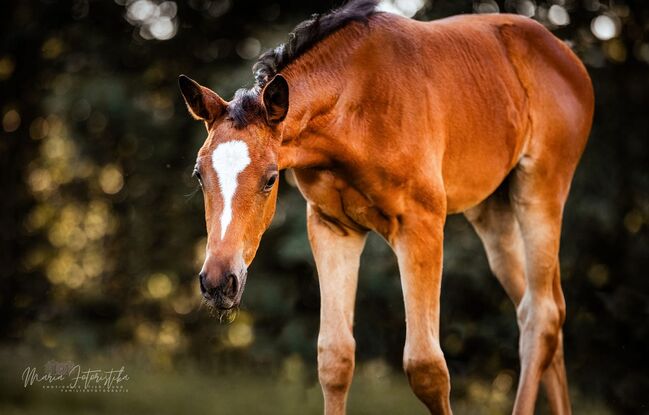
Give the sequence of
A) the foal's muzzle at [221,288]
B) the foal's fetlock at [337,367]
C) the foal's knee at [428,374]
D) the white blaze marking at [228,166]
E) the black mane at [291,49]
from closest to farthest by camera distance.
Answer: the foal's muzzle at [221,288] < the white blaze marking at [228,166] < the black mane at [291,49] < the foal's knee at [428,374] < the foal's fetlock at [337,367]

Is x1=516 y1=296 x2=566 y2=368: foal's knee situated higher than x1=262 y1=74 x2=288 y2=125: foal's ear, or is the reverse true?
x1=262 y1=74 x2=288 y2=125: foal's ear

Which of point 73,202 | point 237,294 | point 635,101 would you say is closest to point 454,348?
point 635,101

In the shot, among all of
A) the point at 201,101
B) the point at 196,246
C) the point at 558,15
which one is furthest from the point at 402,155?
the point at 196,246

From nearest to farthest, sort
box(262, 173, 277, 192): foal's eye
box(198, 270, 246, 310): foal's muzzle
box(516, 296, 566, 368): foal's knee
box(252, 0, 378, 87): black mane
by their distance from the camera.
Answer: box(198, 270, 246, 310): foal's muzzle, box(262, 173, 277, 192): foal's eye, box(252, 0, 378, 87): black mane, box(516, 296, 566, 368): foal's knee

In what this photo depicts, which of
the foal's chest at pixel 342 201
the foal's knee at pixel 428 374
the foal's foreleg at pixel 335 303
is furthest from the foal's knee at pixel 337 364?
the foal's chest at pixel 342 201

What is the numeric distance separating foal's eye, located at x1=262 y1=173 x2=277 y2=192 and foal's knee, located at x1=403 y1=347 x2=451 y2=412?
132 centimetres

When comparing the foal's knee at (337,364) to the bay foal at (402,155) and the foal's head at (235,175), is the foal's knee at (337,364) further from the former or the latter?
the foal's head at (235,175)

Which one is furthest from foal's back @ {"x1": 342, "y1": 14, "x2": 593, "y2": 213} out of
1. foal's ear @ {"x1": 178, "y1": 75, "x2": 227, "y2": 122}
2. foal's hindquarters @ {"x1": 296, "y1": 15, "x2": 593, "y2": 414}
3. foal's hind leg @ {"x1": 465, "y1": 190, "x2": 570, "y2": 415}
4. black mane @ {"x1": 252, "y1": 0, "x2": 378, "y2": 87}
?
foal's ear @ {"x1": 178, "y1": 75, "x2": 227, "y2": 122}

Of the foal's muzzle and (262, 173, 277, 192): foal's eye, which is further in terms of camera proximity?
(262, 173, 277, 192): foal's eye

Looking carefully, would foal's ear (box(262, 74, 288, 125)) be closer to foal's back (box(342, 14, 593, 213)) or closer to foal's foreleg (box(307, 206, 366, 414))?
foal's back (box(342, 14, 593, 213))

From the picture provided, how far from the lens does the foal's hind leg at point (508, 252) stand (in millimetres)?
5895

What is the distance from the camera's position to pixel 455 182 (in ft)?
16.4

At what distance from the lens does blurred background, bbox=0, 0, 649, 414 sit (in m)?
8.81

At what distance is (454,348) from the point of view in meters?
9.55
